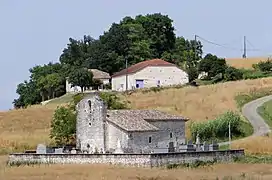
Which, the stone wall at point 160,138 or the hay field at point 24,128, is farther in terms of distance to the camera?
the hay field at point 24,128

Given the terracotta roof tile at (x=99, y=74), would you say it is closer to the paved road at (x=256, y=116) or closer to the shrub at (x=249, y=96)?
the shrub at (x=249, y=96)

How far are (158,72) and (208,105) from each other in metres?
24.7

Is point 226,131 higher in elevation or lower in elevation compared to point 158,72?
lower

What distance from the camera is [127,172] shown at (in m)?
50.7

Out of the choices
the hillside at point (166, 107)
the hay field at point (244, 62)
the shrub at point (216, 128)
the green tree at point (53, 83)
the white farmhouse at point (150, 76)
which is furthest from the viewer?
the hay field at point (244, 62)

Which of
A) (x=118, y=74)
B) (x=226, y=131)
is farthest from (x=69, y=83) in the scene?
(x=226, y=131)

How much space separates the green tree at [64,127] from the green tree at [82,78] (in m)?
42.1

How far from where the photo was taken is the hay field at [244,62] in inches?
5502

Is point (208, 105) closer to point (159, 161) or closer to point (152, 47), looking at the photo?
point (159, 161)

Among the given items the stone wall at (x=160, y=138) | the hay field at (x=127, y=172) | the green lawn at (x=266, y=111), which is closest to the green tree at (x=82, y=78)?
the green lawn at (x=266, y=111)

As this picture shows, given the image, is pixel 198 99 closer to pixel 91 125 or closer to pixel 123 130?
pixel 91 125

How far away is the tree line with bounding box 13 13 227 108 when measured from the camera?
128750 millimetres

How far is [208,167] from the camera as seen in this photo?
5622 centimetres

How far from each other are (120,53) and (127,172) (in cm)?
8016
